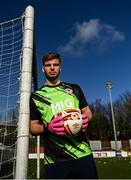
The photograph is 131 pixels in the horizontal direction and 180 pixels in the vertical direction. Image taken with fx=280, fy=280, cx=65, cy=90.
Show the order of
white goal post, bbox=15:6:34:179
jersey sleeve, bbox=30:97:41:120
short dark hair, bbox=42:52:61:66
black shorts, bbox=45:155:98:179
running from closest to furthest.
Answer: black shorts, bbox=45:155:98:179, jersey sleeve, bbox=30:97:41:120, short dark hair, bbox=42:52:61:66, white goal post, bbox=15:6:34:179

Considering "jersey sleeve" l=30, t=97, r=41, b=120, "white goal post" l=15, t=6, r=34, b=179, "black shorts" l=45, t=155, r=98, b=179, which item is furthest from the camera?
"white goal post" l=15, t=6, r=34, b=179

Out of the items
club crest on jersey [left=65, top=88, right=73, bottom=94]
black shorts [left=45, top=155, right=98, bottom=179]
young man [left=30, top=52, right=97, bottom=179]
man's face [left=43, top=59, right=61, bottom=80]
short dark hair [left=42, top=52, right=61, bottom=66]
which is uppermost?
short dark hair [left=42, top=52, right=61, bottom=66]

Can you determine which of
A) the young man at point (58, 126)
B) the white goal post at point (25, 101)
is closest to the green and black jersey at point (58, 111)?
the young man at point (58, 126)

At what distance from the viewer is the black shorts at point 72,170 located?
254cm

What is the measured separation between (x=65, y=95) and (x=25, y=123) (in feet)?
2.73

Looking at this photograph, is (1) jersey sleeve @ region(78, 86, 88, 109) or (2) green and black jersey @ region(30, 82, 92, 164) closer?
(2) green and black jersey @ region(30, 82, 92, 164)

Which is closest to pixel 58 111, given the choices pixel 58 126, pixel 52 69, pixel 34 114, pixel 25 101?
pixel 58 126

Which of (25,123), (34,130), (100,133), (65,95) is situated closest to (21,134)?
(25,123)

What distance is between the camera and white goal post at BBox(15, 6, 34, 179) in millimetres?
3344

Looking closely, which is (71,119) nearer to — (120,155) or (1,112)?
(1,112)

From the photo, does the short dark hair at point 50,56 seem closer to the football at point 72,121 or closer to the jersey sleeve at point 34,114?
the jersey sleeve at point 34,114

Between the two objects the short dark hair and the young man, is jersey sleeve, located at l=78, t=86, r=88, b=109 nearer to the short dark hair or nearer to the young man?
the young man

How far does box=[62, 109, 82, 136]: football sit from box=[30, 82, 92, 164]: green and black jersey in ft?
0.22

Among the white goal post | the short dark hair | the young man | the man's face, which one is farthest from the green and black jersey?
the white goal post
